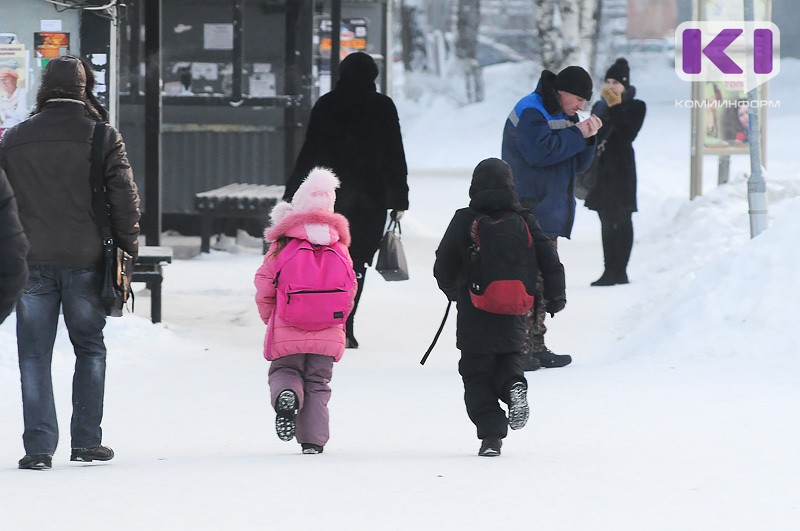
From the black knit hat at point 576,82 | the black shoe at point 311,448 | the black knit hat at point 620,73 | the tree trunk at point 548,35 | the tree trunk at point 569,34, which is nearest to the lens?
the black shoe at point 311,448

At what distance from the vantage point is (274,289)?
6.13 m

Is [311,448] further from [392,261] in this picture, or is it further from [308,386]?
[392,261]

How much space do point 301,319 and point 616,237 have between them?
22.9ft

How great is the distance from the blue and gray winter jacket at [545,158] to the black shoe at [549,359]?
0.68 meters

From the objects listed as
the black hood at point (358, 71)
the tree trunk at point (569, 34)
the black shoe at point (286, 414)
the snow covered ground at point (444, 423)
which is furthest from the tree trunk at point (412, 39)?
the black shoe at point (286, 414)

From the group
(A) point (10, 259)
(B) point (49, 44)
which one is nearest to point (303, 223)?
(A) point (10, 259)

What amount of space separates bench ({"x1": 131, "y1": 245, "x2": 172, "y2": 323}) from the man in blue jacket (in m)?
2.80

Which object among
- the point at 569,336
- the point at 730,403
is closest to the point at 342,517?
the point at 730,403

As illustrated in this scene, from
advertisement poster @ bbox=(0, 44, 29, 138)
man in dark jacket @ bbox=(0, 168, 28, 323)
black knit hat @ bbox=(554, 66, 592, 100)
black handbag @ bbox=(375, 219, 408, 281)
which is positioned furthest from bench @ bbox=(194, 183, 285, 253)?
man in dark jacket @ bbox=(0, 168, 28, 323)

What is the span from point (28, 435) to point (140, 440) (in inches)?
33.8

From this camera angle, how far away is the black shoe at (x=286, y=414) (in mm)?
5992

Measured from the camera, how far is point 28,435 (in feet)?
18.7

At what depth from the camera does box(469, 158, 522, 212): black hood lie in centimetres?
607

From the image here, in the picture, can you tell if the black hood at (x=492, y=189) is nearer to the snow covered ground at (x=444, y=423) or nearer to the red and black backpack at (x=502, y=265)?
the red and black backpack at (x=502, y=265)
